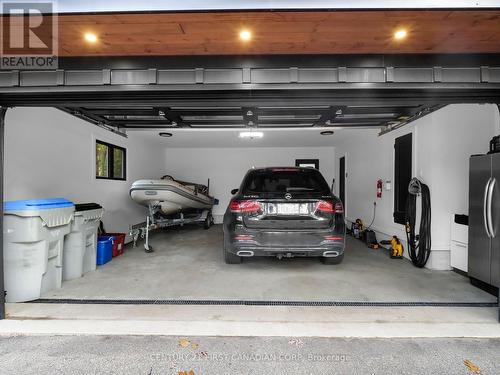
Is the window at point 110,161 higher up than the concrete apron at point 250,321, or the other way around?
the window at point 110,161

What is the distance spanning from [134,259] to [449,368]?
172 inches

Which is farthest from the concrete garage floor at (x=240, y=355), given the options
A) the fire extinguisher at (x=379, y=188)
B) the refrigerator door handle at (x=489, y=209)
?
the fire extinguisher at (x=379, y=188)

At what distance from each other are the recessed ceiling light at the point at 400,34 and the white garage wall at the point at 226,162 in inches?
265

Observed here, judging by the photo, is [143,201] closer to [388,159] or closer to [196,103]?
[196,103]

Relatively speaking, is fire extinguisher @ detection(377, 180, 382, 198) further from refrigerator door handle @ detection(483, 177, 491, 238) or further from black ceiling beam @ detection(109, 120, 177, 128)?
black ceiling beam @ detection(109, 120, 177, 128)

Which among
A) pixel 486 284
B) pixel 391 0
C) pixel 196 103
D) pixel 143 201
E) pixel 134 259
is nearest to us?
pixel 391 0

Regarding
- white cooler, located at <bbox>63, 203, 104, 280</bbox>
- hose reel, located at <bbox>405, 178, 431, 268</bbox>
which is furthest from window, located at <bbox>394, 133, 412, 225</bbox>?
white cooler, located at <bbox>63, 203, 104, 280</bbox>

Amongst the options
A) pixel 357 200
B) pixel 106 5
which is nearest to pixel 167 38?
pixel 106 5

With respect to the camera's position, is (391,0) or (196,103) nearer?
(391,0)

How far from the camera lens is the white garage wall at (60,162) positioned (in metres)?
3.24

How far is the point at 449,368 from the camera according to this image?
177 centimetres

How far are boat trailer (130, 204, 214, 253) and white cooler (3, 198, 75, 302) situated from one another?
2.03 m

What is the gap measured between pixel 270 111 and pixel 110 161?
371 centimetres

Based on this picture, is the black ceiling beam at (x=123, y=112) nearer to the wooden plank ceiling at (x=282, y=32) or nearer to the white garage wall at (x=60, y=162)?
the white garage wall at (x=60, y=162)
